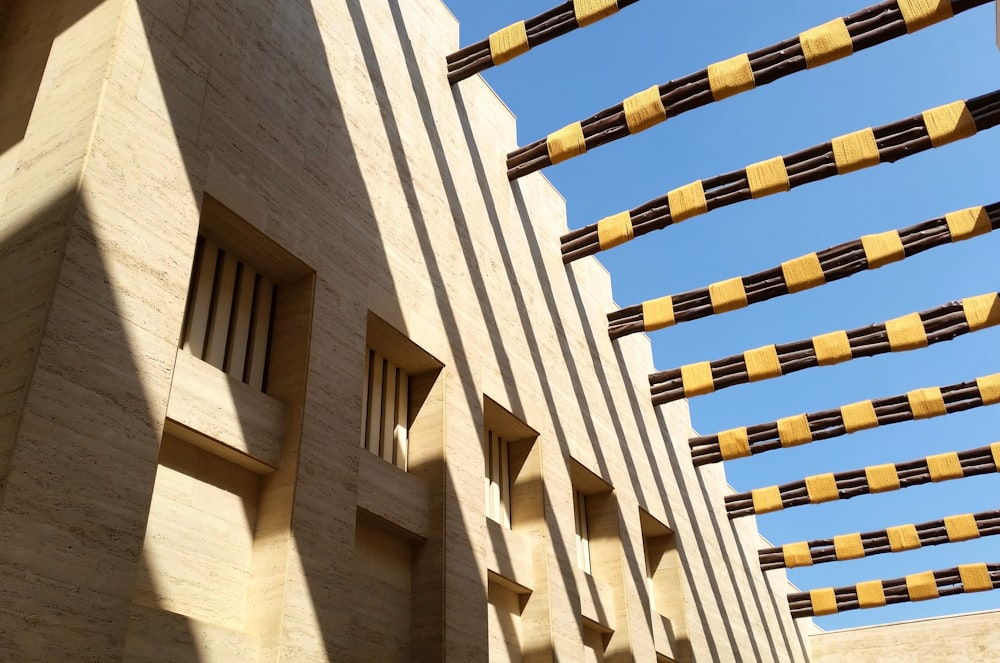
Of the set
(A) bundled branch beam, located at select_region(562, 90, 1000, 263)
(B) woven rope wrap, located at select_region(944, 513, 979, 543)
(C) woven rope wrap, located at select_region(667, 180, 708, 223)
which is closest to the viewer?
(A) bundled branch beam, located at select_region(562, 90, 1000, 263)

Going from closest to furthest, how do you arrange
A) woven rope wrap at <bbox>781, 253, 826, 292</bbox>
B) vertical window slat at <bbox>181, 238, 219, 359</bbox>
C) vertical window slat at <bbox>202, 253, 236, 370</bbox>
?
vertical window slat at <bbox>181, 238, 219, 359</bbox>, vertical window slat at <bbox>202, 253, 236, 370</bbox>, woven rope wrap at <bbox>781, 253, 826, 292</bbox>

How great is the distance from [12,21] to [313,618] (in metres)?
5.89

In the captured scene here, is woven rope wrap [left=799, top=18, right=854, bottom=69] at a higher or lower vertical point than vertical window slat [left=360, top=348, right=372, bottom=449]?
higher

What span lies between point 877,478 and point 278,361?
43.3 ft

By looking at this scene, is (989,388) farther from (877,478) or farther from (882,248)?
(882,248)

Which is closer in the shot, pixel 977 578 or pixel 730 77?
pixel 730 77

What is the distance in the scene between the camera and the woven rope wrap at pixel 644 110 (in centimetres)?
1269

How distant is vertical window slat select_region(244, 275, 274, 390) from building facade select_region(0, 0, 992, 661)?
1.3 inches

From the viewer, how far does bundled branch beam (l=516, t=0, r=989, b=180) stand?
1154cm

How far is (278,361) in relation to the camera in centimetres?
854

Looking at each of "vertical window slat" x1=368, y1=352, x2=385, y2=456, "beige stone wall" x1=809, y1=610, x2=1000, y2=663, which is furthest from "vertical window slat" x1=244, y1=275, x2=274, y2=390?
"beige stone wall" x1=809, y1=610, x2=1000, y2=663

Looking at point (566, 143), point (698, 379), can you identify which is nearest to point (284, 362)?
point (566, 143)

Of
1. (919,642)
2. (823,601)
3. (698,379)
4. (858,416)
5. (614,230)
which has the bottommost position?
(919,642)

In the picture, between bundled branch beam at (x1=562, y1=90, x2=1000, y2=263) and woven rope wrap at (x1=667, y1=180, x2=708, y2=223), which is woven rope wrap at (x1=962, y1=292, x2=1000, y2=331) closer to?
bundled branch beam at (x1=562, y1=90, x2=1000, y2=263)
